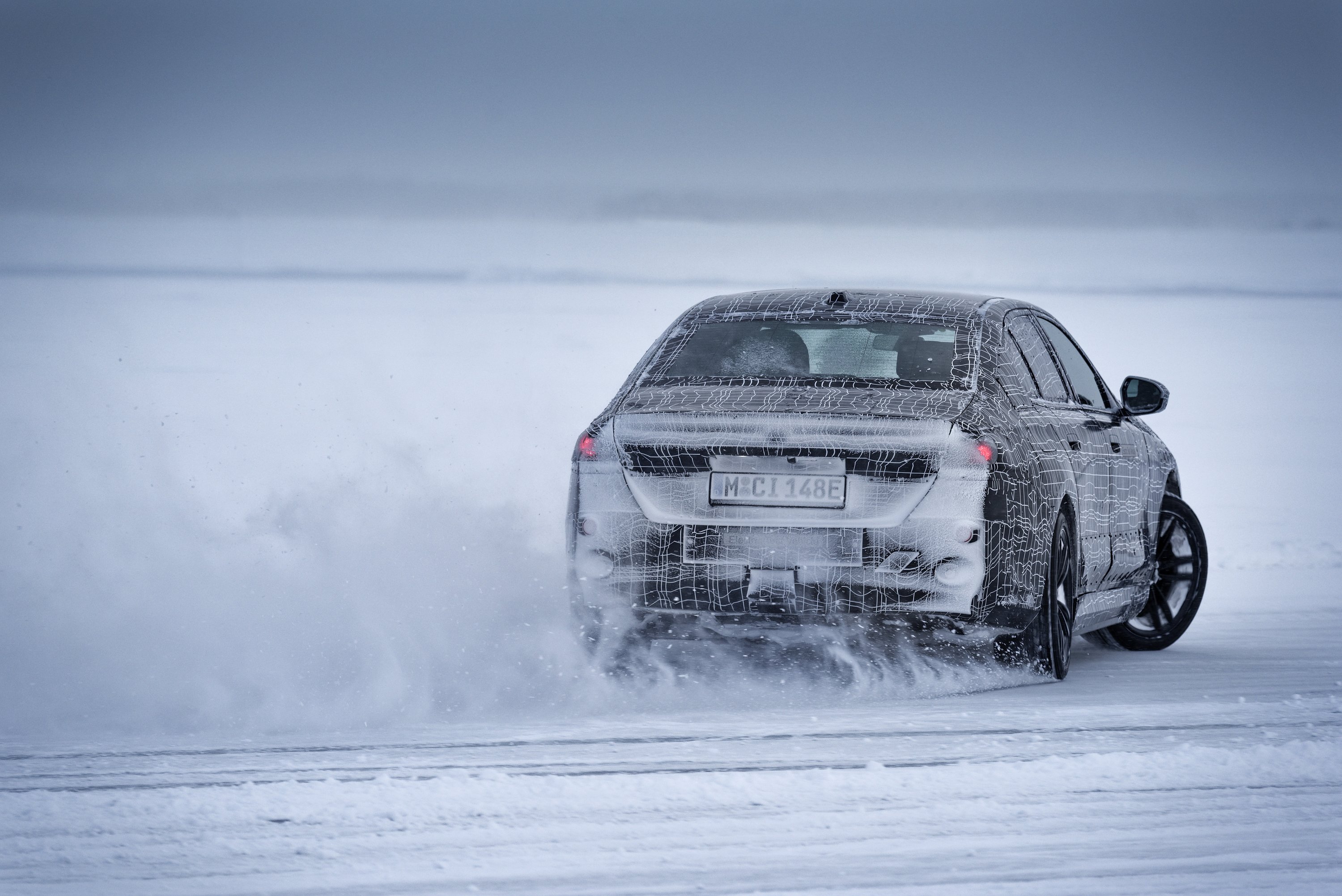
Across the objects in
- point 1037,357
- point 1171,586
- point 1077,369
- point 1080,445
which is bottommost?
point 1171,586

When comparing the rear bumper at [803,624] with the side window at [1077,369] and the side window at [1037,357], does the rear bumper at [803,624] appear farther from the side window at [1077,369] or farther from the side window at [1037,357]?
the side window at [1077,369]

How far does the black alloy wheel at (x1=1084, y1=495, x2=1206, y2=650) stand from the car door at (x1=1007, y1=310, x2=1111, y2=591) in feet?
4.49

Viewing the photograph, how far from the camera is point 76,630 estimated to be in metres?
7.73

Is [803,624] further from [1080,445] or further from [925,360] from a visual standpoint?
[1080,445]

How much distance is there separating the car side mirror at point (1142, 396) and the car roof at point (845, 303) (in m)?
1.23

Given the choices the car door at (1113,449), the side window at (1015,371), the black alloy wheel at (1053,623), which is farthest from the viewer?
the car door at (1113,449)

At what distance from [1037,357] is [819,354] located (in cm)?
118

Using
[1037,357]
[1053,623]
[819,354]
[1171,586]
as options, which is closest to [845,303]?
[819,354]

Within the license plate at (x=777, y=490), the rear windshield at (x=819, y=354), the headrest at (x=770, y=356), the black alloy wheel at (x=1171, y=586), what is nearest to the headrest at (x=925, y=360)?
the rear windshield at (x=819, y=354)

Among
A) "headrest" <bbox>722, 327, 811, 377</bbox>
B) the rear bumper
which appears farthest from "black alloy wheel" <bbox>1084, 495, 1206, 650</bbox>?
"headrest" <bbox>722, 327, 811, 377</bbox>

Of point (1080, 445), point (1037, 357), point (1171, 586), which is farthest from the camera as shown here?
point (1171, 586)

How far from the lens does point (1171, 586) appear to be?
31.4ft

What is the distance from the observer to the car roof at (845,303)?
7648 millimetres

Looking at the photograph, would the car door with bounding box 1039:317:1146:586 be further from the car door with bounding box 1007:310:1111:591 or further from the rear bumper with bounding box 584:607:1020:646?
the rear bumper with bounding box 584:607:1020:646
